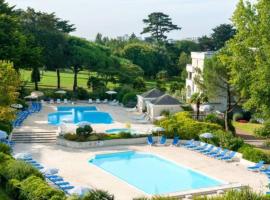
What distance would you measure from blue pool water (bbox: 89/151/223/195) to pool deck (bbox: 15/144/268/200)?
64 centimetres

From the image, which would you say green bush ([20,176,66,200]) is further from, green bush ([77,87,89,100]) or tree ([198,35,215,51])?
tree ([198,35,215,51])

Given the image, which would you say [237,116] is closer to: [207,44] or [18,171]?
[18,171]

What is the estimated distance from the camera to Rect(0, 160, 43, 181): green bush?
2116 cm

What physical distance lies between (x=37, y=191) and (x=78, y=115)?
28.7 m

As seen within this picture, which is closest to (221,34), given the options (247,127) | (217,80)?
(247,127)

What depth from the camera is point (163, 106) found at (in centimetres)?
4284

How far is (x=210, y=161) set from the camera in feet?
98.1

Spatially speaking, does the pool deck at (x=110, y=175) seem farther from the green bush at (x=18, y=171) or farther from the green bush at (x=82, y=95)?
the green bush at (x=82, y=95)

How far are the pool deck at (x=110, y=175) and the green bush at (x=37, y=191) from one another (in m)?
4.33

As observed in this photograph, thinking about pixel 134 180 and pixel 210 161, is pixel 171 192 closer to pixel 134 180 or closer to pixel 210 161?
pixel 134 180

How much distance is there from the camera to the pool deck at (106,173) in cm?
2461

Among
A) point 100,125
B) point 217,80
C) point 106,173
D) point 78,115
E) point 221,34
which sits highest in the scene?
point 221,34

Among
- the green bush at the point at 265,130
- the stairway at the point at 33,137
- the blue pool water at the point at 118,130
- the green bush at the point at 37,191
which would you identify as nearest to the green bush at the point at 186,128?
the blue pool water at the point at 118,130

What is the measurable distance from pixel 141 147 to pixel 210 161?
5868 millimetres
